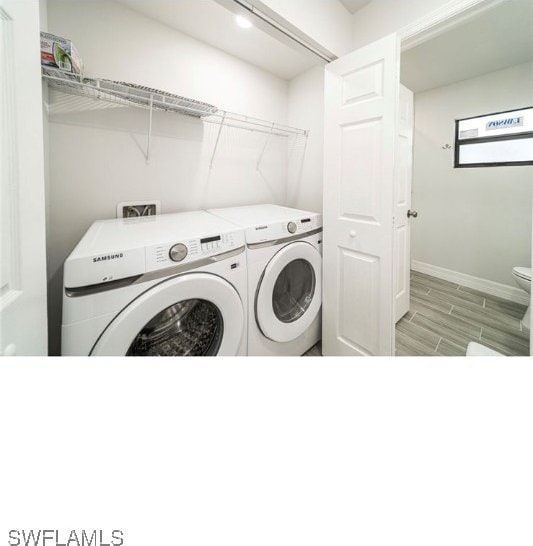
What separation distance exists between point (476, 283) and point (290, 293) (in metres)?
2.45

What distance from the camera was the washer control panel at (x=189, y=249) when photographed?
0.89 meters

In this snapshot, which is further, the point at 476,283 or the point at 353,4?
the point at 476,283

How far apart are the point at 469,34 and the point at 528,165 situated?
4.44 feet

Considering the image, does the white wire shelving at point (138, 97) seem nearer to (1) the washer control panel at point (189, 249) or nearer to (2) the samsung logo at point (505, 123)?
(1) the washer control panel at point (189, 249)

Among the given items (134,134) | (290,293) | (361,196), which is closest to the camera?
(361,196)

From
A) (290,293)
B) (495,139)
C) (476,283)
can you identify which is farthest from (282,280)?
(495,139)

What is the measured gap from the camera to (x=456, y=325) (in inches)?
80.0

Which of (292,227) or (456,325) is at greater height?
(292,227)

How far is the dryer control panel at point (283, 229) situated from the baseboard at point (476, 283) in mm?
2293

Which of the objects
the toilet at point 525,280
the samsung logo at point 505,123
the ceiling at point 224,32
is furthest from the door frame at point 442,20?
the samsung logo at point 505,123

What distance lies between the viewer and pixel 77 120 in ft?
4.13

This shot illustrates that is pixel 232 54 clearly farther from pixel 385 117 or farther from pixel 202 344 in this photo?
pixel 202 344

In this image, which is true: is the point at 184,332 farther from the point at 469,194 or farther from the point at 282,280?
the point at 469,194
